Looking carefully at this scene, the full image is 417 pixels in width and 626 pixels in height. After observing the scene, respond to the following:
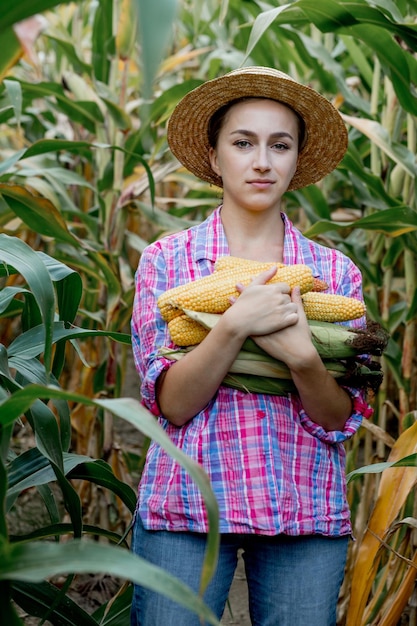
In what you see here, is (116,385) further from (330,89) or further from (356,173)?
(330,89)

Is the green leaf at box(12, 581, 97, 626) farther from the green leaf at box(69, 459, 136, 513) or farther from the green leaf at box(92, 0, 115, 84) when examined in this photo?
the green leaf at box(92, 0, 115, 84)

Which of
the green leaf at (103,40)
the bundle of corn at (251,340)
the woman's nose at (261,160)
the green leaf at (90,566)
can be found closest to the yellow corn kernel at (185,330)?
the bundle of corn at (251,340)

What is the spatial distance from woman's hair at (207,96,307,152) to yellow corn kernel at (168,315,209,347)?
1.14 feet

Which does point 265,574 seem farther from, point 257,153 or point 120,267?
point 120,267

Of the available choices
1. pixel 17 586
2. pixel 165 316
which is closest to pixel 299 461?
pixel 165 316

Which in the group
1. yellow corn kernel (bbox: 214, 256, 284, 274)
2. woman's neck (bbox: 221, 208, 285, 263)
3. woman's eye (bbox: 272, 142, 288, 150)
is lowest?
yellow corn kernel (bbox: 214, 256, 284, 274)


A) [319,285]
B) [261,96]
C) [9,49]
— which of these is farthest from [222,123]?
[9,49]

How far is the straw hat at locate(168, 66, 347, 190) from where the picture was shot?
50.1 inches

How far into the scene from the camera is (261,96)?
4.22 feet

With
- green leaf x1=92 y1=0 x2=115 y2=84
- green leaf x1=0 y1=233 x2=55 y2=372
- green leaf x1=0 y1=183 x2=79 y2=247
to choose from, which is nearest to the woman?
green leaf x1=0 y1=233 x2=55 y2=372

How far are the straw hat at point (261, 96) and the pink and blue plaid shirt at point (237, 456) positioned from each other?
0.23 metres

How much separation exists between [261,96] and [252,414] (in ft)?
1.59

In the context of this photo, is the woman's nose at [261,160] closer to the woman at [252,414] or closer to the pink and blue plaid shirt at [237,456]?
the woman at [252,414]

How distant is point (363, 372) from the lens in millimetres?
1204
